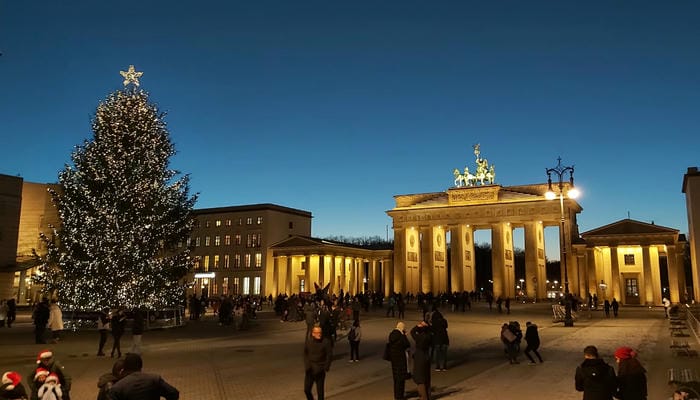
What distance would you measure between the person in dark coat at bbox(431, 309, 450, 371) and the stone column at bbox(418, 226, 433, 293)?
55.6 meters

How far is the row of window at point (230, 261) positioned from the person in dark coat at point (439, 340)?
230 feet

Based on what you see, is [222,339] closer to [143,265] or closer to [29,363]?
[143,265]

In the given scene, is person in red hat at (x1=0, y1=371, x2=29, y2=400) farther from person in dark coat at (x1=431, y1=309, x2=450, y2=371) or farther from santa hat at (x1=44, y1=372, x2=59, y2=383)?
person in dark coat at (x1=431, y1=309, x2=450, y2=371)

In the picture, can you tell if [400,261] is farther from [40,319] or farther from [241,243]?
[40,319]

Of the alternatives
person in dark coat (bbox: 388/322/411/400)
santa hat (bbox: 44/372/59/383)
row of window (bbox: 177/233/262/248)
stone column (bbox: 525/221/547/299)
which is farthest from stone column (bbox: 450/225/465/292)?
santa hat (bbox: 44/372/59/383)

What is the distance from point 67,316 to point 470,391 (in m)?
22.8

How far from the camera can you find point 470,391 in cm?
1241

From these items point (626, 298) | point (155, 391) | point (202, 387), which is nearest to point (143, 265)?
point (202, 387)

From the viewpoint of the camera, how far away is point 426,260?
72438mm

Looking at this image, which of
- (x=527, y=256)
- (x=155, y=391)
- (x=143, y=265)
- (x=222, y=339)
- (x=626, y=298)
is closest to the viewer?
(x=155, y=391)

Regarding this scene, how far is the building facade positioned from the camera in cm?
8438

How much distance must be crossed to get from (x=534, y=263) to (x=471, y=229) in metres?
11.3

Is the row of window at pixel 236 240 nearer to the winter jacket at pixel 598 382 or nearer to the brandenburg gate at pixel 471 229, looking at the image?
the brandenburg gate at pixel 471 229

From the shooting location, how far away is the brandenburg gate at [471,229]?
215 feet
